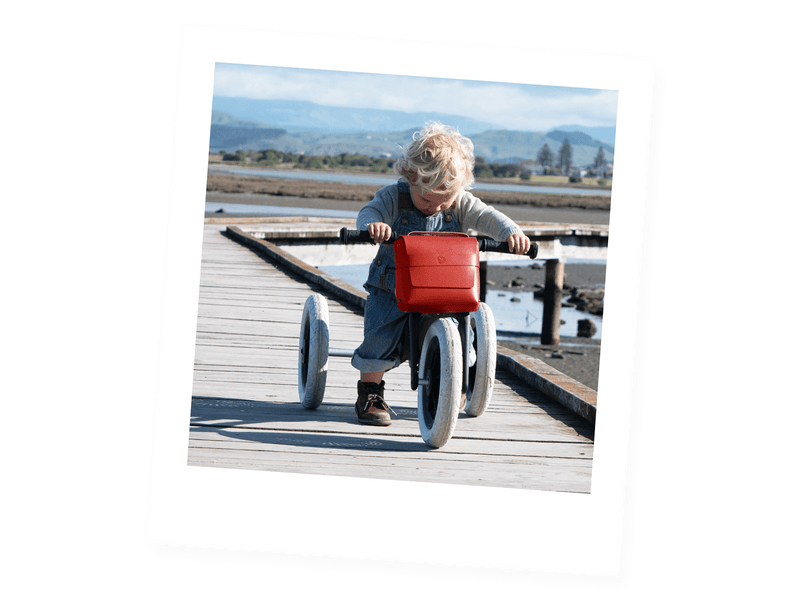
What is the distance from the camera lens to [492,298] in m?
21.6

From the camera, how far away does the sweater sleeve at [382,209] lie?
3408 mm

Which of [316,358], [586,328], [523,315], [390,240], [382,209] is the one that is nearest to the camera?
[390,240]

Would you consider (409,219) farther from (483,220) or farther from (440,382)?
(440,382)

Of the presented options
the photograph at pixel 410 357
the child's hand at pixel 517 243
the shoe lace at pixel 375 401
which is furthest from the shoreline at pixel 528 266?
the shoe lace at pixel 375 401

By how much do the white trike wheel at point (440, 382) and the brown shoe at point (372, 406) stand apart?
0.80 feet

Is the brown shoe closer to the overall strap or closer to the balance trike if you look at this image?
the balance trike

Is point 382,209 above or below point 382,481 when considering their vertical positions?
above

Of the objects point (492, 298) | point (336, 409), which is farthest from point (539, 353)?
point (336, 409)

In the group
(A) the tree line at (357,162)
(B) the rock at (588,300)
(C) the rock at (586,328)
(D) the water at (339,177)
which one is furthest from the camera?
(D) the water at (339,177)

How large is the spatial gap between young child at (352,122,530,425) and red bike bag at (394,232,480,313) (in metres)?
0.17

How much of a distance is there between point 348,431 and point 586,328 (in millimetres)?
15027

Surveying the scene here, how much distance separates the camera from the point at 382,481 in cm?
309

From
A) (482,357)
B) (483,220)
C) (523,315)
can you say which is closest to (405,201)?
(483,220)

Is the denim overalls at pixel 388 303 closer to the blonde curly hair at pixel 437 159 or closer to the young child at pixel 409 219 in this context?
the young child at pixel 409 219
